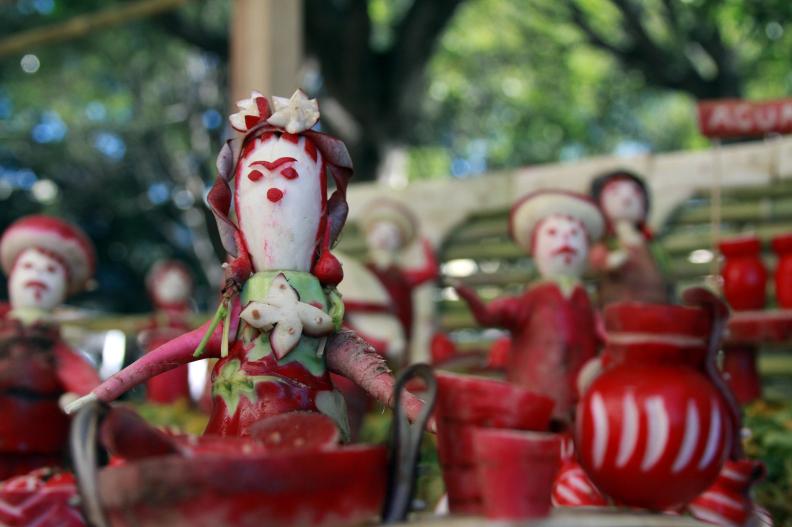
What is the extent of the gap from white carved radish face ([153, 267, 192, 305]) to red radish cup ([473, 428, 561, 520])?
465 centimetres

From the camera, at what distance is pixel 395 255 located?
4398 mm

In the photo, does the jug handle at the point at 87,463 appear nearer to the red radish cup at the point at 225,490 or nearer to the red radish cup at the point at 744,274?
the red radish cup at the point at 225,490

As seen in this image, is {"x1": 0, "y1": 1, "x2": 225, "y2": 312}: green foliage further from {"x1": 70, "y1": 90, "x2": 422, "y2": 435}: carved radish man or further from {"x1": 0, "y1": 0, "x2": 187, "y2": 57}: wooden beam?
{"x1": 70, "y1": 90, "x2": 422, "y2": 435}: carved radish man

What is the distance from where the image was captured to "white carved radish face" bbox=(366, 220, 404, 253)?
4.35 meters

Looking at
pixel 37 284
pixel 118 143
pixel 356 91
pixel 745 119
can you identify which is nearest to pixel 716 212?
pixel 745 119

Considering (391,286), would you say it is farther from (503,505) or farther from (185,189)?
(185,189)

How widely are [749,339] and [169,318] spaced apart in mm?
3100

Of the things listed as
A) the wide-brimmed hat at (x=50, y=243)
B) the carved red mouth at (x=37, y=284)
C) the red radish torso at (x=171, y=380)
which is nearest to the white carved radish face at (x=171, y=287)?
the red radish torso at (x=171, y=380)

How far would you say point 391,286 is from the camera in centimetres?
427

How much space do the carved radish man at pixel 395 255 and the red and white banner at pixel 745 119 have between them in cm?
135

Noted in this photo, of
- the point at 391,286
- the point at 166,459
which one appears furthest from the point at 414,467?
the point at 391,286

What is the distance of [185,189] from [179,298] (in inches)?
202

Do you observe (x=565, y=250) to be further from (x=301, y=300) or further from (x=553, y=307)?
(x=301, y=300)

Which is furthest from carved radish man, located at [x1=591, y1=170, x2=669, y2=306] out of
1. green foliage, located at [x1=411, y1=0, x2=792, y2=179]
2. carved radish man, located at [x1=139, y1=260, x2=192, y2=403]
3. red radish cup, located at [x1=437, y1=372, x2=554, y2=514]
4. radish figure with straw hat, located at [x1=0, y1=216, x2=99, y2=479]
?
green foliage, located at [x1=411, y1=0, x2=792, y2=179]
